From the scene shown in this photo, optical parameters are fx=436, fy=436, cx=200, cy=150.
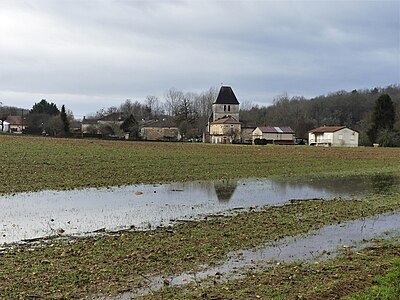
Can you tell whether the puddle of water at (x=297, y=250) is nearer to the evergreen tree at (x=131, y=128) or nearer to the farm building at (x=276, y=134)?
the evergreen tree at (x=131, y=128)

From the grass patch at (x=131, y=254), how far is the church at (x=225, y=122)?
9379 cm

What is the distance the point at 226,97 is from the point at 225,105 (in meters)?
2.47

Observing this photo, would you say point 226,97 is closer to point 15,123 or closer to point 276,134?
point 276,134

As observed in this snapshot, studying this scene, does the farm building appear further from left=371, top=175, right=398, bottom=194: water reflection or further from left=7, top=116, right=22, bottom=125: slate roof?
left=371, top=175, right=398, bottom=194: water reflection

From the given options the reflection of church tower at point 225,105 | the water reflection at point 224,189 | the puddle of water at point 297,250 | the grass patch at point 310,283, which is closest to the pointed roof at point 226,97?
the reflection of church tower at point 225,105

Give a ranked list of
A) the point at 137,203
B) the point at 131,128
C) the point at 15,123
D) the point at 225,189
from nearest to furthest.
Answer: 1. the point at 137,203
2. the point at 225,189
3. the point at 131,128
4. the point at 15,123

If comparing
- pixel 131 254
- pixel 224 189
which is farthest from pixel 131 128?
pixel 131 254

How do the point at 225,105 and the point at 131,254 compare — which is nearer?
the point at 131,254

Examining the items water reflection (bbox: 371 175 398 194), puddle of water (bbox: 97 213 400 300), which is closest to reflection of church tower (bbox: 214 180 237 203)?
puddle of water (bbox: 97 213 400 300)

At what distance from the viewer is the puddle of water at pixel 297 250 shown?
7.51 meters

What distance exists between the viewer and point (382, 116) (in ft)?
296

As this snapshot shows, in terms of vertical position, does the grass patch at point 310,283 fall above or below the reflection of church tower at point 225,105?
below

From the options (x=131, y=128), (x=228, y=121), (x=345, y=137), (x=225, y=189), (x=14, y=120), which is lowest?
(x=225, y=189)

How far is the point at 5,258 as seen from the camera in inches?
339
